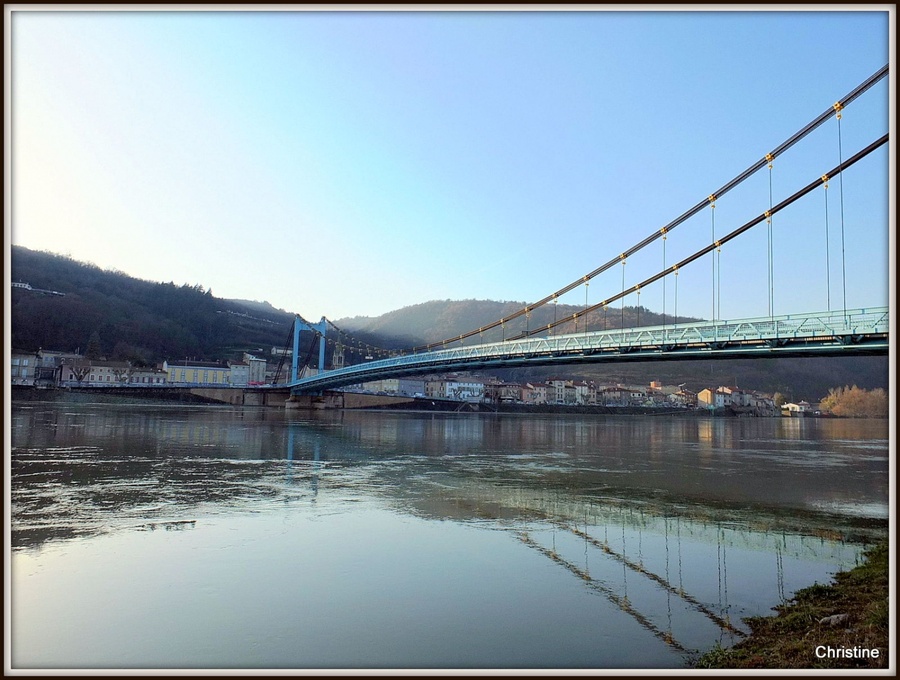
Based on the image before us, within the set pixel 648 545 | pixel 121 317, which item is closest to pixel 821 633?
pixel 648 545

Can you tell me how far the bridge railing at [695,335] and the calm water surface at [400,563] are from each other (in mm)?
7039

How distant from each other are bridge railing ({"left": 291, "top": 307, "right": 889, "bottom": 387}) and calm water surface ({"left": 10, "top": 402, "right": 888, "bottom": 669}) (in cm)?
704

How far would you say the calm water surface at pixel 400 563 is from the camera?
464cm

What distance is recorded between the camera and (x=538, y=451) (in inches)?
895

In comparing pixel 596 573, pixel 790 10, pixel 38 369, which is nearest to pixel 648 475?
pixel 596 573

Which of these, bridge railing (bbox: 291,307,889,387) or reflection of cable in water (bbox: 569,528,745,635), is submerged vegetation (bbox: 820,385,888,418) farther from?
reflection of cable in water (bbox: 569,528,745,635)

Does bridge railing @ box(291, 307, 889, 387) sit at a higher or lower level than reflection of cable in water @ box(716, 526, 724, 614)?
higher

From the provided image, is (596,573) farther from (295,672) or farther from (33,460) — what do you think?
(33,460)

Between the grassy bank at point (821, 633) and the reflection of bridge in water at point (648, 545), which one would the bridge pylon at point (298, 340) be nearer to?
the reflection of bridge in water at point (648, 545)

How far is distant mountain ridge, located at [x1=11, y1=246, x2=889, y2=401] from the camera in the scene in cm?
8144

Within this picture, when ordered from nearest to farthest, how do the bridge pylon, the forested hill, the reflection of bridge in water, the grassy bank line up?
the grassy bank → the reflection of bridge in water → the bridge pylon → the forested hill

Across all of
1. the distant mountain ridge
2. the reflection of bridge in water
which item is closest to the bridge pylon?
the distant mountain ridge

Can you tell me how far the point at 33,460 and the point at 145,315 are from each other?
102955 millimetres

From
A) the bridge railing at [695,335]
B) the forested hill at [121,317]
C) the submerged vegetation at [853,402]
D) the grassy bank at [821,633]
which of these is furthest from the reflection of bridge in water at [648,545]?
the submerged vegetation at [853,402]
